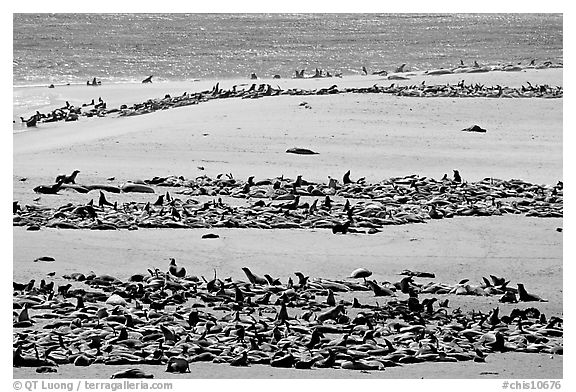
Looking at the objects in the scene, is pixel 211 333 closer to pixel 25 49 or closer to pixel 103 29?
pixel 25 49

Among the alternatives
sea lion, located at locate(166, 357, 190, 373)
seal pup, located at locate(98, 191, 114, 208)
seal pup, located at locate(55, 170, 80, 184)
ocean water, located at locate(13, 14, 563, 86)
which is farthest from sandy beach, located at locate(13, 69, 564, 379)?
ocean water, located at locate(13, 14, 563, 86)

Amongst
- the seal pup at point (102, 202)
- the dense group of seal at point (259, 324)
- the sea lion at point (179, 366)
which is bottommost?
the sea lion at point (179, 366)

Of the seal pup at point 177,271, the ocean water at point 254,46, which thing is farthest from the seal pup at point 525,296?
the ocean water at point 254,46

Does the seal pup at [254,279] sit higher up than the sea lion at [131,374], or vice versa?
the seal pup at [254,279]

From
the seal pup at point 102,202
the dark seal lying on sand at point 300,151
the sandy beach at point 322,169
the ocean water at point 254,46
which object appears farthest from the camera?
the ocean water at point 254,46

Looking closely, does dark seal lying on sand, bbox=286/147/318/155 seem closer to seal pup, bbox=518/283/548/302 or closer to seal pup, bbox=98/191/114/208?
seal pup, bbox=98/191/114/208

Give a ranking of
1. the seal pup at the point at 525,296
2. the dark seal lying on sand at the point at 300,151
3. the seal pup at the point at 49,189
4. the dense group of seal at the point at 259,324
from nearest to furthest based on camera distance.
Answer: the dense group of seal at the point at 259,324, the seal pup at the point at 525,296, the seal pup at the point at 49,189, the dark seal lying on sand at the point at 300,151

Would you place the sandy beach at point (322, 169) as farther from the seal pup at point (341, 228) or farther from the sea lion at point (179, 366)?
the seal pup at point (341, 228)
